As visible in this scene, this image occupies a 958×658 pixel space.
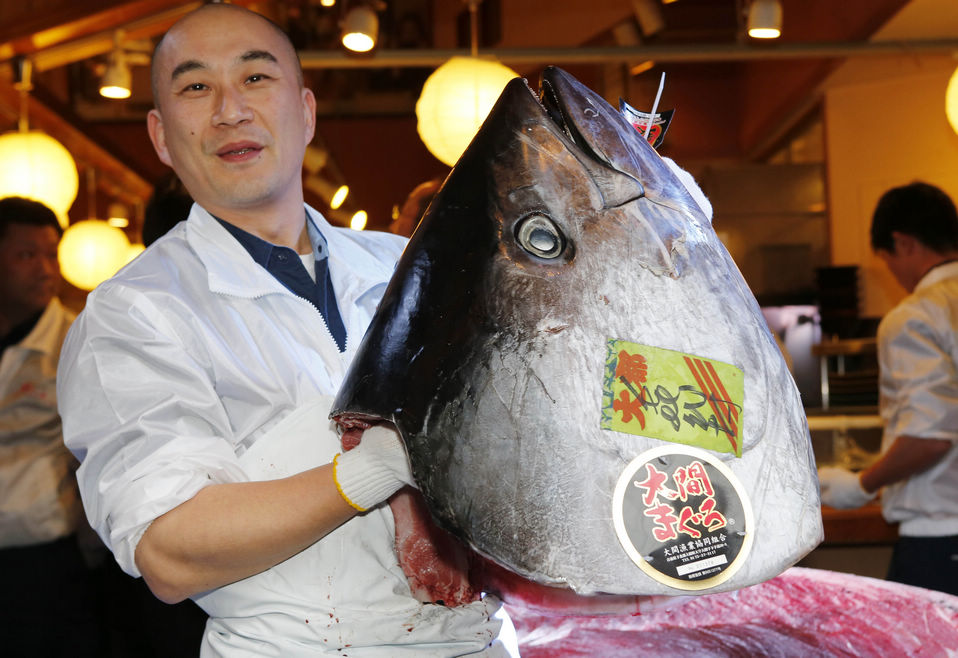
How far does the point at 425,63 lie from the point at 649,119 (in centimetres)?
533

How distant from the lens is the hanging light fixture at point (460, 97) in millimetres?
4094

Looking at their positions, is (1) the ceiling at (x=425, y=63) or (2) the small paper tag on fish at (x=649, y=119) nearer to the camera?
(2) the small paper tag on fish at (x=649, y=119)

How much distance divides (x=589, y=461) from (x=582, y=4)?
8.99 m

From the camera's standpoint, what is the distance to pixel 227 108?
1300mm

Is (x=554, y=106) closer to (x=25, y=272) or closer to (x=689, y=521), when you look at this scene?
(x=689, y=521)

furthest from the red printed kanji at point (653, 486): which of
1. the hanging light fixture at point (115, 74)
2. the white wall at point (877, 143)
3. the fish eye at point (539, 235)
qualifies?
the white wall at point (877, 143)

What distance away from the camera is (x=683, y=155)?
30.6 ft

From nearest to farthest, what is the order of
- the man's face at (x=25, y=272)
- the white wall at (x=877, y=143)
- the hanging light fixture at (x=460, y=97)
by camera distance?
the man's face at (x=25, y=272)
the hanging light fixture at (x=460, y=97)
the white wall at (x=877, y=143)

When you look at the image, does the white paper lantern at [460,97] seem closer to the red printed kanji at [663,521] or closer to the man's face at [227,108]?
the man's face at [227,108]

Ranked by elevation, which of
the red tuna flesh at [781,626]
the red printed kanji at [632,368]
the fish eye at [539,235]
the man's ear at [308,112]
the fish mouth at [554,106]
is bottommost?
the red tuna flesh at [781,626]

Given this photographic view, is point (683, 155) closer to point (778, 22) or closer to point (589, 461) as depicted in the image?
point (778, 22)

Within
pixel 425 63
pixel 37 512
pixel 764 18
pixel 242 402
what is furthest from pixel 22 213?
pixel 764 18

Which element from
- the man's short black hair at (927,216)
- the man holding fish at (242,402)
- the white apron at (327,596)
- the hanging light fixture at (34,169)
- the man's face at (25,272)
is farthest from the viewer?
the hanging light fixture at (34,169)

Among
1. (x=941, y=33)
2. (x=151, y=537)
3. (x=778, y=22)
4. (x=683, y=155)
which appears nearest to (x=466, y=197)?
(x=151, y=537)
